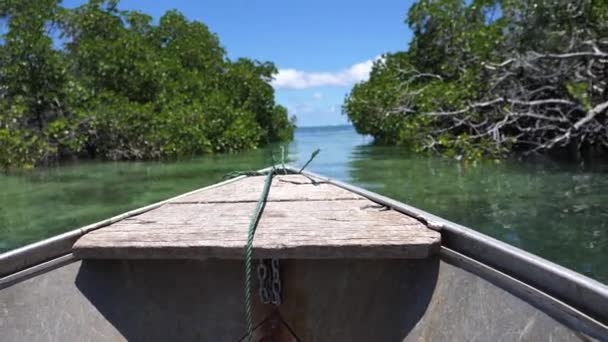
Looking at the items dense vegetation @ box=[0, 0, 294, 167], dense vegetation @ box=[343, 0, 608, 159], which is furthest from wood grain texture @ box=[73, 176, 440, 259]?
dense vegetation @ box=[0, 0, 294, 167]

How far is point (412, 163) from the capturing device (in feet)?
39.2

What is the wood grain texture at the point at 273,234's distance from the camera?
1.73 metres

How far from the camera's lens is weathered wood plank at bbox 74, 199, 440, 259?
173 cm

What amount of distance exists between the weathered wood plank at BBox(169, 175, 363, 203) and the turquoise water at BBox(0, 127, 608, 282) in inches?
81.6

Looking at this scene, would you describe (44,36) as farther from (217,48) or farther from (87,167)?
(217,48)

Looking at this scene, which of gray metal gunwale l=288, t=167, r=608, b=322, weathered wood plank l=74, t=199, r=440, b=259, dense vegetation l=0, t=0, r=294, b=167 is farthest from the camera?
dense vegetation l=0, t=0, r=294, b=167

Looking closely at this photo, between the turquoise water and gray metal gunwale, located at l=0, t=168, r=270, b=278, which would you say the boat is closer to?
gray metal gunwale, located at l=0, t=168, r=270, b=278

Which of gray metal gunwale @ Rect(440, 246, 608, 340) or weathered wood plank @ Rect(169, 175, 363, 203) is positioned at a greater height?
weathered wood plank @ Rect(169, 175, 363, 203)

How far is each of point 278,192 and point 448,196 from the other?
441 cm

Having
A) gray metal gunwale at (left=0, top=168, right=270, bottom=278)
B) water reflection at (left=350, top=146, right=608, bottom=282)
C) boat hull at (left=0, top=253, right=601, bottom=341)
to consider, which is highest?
gray metal gunwale at (left=0, top=168, right=270, bottom=278)

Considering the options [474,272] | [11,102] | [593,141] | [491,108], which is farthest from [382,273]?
[11,102]

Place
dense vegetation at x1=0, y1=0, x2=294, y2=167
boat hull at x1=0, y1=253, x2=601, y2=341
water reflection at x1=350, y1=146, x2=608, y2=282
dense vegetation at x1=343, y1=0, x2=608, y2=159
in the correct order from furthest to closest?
dense vegetation at x1=0, y1=0, x2=294, y2=167 → dense vegetation at x1=343, y1=0, x2=608, y2=159 → water reflection at x1=350, y1=146, x2=608, y2=282 → boat hull at x1=0, y1=253, x2=601, y2=341

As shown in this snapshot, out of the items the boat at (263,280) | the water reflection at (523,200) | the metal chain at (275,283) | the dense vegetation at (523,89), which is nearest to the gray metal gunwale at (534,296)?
the boat at (263,280)

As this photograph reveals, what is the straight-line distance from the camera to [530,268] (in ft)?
4.76
